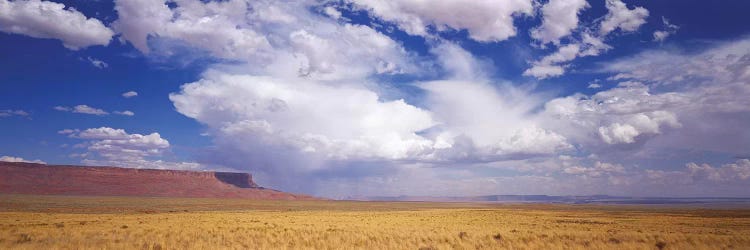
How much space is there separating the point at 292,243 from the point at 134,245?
6076mm

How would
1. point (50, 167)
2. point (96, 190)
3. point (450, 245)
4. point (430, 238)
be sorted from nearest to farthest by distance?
point (450, 245)
point (430, 238)
point (96, 190)
point (50, 167)

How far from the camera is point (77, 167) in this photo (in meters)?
194

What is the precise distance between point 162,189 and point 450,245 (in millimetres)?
194258

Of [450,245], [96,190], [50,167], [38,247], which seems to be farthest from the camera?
[50,167]

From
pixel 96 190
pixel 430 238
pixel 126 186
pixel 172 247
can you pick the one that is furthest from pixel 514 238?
pixel 126 186

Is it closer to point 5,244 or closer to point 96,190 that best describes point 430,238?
point 5,244

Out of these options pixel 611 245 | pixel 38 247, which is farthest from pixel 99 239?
pixel 611 245

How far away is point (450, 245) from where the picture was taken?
19.4 metres

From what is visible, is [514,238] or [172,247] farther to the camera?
[514,238]

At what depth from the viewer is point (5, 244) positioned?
59.7ft

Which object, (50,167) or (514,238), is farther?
(50,167)

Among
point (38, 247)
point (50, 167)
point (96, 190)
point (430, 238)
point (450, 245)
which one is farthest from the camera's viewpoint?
point (50, 167)

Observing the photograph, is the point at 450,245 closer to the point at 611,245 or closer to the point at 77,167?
the point at 611,245

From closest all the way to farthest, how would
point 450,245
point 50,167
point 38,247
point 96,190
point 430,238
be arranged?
point 38,247 < point 450,245 < point 430,238 < point 96,190 < point 50,167
